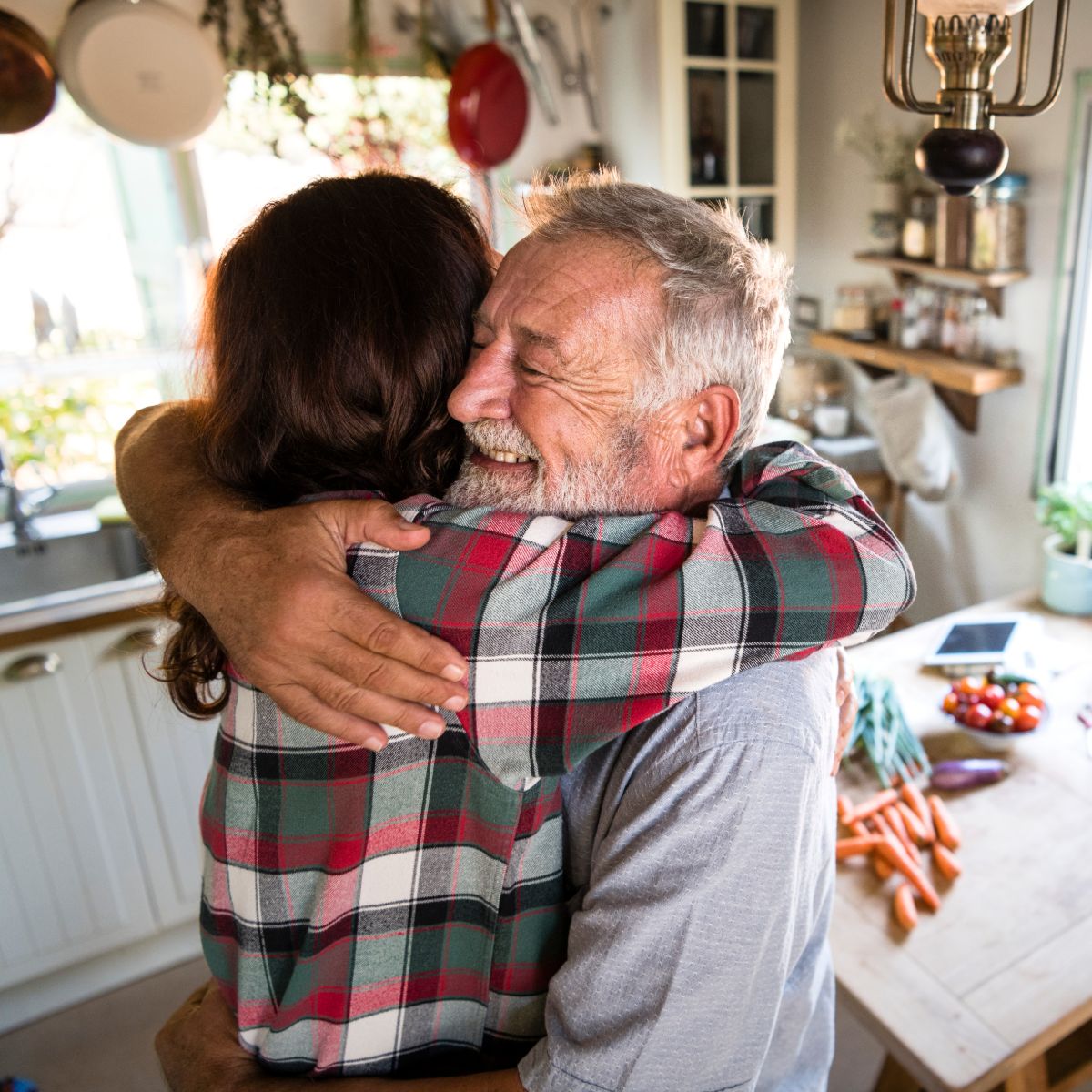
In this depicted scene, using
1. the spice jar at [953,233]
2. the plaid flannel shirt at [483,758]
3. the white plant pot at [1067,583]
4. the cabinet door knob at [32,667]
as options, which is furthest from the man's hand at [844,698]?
the spice jar at [953,233]

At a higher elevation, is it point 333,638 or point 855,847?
point 333,638

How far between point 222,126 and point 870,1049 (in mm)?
3182

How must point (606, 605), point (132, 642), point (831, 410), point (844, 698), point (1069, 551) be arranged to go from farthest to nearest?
point (831, 410)
point (1069, 551)
point (132, 642)
point (844, 698)
point (606, 605)

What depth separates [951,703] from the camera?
1.81 metres

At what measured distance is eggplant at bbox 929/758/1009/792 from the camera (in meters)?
1.62

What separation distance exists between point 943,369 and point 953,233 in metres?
0.39

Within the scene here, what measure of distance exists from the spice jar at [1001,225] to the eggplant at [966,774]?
5.16 feet

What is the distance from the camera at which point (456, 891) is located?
803 mm

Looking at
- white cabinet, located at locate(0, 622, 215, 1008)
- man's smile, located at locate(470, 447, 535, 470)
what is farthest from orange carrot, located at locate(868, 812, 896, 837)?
white cabinet, located at locate(0, 622, 215, 1008)

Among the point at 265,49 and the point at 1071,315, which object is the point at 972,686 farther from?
Answer: the point at 265,49

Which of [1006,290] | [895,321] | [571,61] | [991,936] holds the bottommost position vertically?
[991,936]

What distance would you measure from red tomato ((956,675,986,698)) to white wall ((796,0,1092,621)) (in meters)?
1.17

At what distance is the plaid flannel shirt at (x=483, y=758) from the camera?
664mm

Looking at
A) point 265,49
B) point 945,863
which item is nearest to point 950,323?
point 945,863
